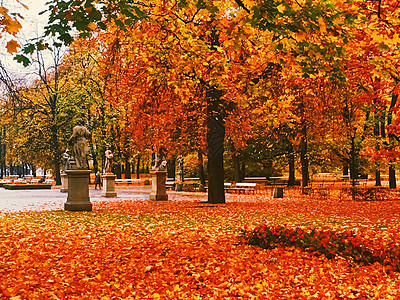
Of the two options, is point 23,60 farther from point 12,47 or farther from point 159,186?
point 159,186

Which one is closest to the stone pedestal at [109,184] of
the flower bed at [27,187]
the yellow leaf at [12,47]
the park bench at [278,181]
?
the flower bed at [27,187]

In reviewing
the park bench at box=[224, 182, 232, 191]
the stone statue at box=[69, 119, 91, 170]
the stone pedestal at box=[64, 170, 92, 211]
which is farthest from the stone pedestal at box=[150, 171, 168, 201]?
the park bench at box=[224, 182, 232, 191]

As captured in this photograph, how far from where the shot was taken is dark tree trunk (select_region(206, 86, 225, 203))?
1750cm

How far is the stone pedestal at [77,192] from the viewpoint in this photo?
15.5 m

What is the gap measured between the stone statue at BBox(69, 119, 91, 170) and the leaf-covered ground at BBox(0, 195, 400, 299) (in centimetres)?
517

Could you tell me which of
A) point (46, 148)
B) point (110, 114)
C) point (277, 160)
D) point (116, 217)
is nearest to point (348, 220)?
point (116, 217)

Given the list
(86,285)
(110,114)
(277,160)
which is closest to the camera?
(86,285)

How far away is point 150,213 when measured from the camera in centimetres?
1412

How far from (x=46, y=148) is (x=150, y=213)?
30.3 metres

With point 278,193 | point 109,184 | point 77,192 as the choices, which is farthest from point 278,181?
point 77,192

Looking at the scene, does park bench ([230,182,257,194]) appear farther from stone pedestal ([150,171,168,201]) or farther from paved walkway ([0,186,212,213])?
stone pedestal ([150,171,168,201])

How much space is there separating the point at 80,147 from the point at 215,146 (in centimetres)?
508

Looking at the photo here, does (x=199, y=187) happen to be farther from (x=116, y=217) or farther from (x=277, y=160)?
(x=116, y=217)

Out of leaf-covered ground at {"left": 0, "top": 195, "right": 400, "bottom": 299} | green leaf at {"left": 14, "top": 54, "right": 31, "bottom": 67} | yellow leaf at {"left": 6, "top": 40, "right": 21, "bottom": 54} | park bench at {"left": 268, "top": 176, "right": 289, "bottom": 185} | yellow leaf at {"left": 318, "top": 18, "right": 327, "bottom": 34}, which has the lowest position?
leaf-covered ground at {"left": 0, "top": 195, "right": 400, "bottom": 299}
